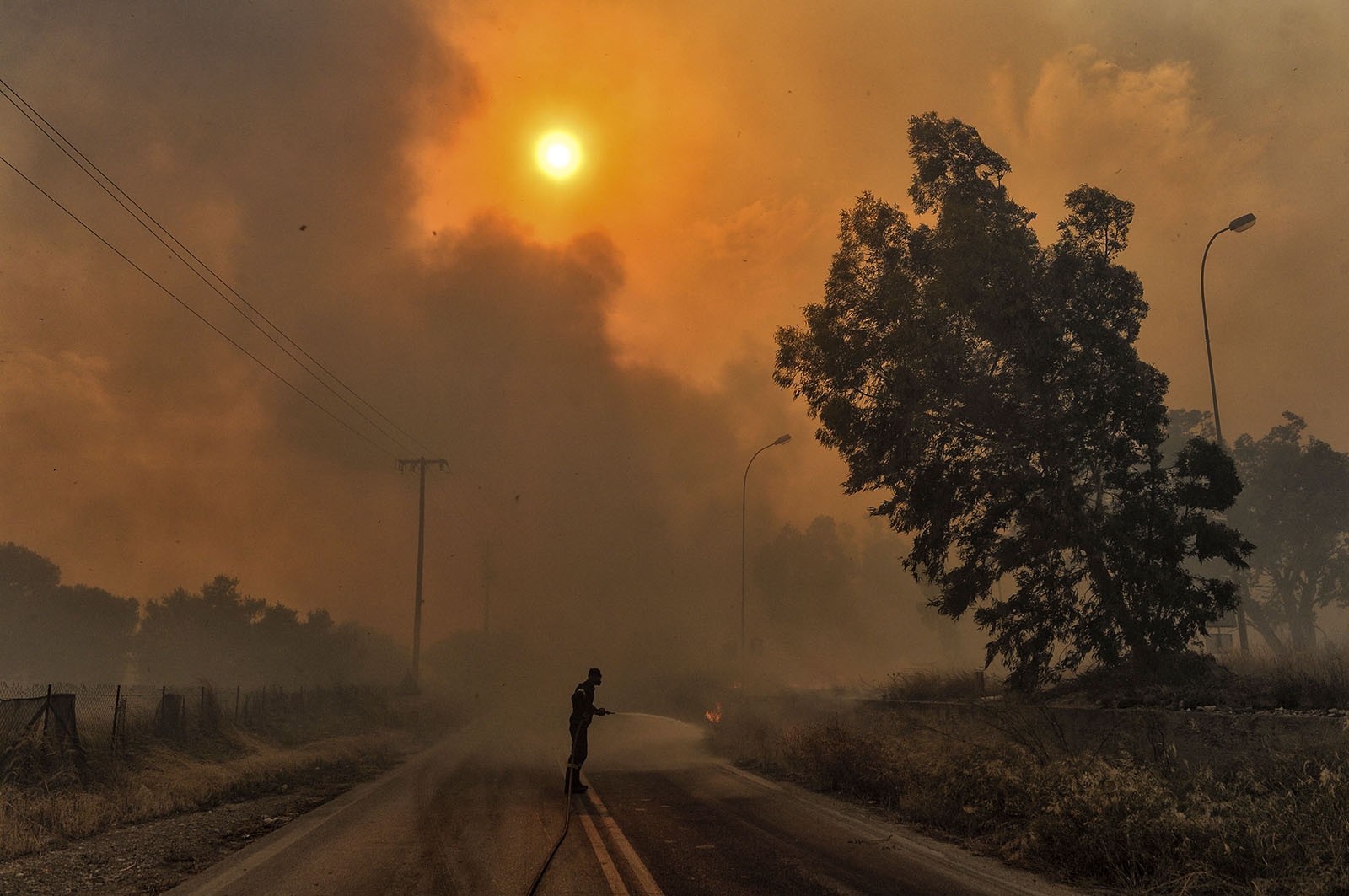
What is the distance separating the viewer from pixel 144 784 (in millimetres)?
14906

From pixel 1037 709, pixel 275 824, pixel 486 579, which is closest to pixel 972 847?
pixel 1037 709

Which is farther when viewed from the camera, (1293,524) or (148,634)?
(148,634)

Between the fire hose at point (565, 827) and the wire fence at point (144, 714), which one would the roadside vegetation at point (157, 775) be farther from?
the fire hose at point (565, 827)

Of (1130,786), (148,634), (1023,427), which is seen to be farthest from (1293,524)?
(148,634)

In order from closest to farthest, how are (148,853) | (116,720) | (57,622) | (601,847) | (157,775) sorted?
(601,847) → (148,853) → (157,775) → (116,720) → (57,622)

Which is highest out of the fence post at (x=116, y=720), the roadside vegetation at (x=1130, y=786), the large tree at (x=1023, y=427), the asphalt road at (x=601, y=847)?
the large tree at (x=1023, y=427)

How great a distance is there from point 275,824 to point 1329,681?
1608cm

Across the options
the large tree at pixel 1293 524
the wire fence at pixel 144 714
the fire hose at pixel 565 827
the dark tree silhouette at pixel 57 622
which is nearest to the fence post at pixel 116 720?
the wire fence at pixel 144 714

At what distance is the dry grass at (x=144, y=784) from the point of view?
428 inches

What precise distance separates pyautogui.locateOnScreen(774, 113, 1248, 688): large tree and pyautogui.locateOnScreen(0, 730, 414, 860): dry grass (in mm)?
15208

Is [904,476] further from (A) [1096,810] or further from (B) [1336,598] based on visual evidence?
(B) [1336,598]

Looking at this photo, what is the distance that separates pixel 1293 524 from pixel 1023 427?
5020 cm

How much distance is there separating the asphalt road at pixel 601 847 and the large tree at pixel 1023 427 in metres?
8.48

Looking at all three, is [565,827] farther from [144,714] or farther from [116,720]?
[144,714]
